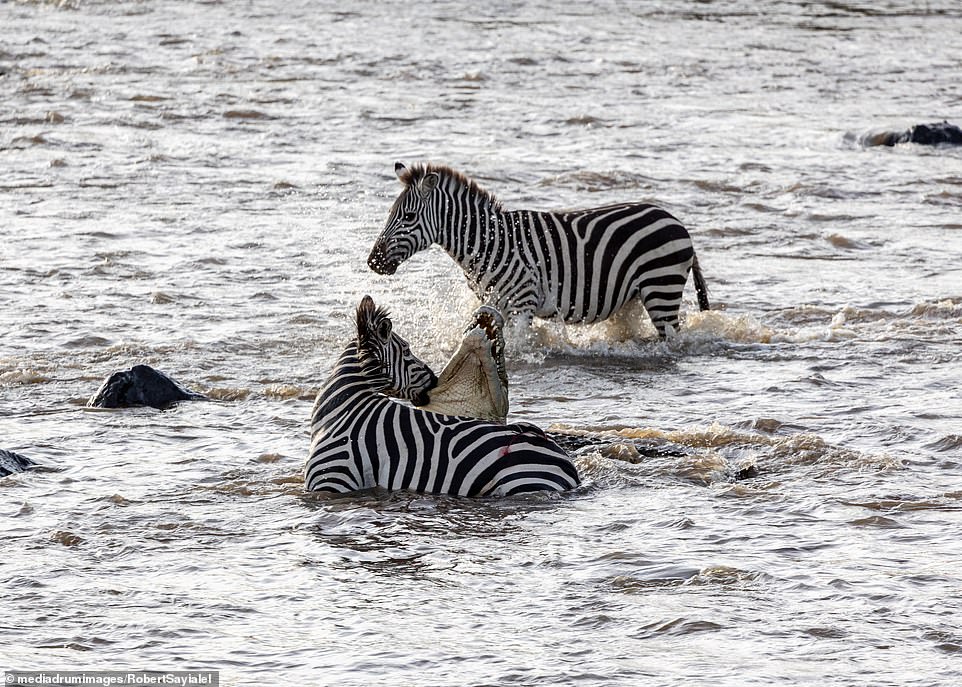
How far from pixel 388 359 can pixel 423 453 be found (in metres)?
0.68

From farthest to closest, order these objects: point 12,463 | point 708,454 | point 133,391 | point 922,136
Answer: point 922,136
point 133,391
point 708,454
point 12,463

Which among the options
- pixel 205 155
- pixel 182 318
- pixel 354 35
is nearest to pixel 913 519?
pixel 182 318

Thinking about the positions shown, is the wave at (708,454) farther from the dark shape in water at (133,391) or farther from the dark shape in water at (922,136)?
the dark shape in water at (922,136)

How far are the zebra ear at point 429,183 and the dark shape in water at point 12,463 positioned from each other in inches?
147

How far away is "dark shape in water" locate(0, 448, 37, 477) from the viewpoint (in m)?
8.41

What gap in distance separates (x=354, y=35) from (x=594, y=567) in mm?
20664

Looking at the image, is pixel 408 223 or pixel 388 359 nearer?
pixel 388 359

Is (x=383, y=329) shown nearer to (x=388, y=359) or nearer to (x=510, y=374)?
(x=388, y=359)

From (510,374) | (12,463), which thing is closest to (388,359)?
(12,463)

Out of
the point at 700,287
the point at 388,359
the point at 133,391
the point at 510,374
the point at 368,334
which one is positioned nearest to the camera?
the point at 368,334

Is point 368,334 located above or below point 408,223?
below

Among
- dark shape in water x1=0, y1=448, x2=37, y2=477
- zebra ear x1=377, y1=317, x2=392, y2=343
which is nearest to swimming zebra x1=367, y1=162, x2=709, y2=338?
zebra ear x1=377, y1=317, x2=392, y2=343

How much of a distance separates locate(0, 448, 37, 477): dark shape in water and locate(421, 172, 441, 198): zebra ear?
3724mm

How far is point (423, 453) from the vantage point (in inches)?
309
